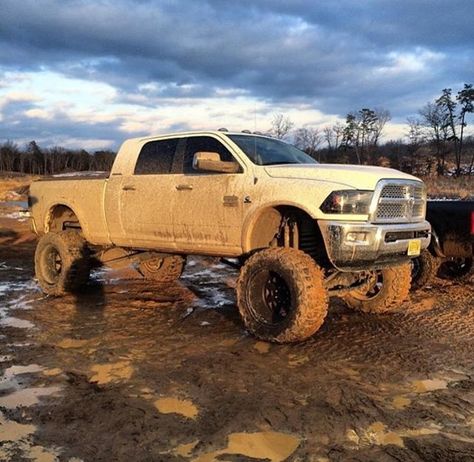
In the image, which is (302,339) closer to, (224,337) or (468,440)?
(224,337)

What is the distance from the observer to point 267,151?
692cm

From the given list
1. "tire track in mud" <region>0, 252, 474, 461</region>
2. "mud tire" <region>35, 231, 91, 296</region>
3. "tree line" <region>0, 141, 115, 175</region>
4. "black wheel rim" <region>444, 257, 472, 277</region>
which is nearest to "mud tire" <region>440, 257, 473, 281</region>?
"black wheel rim" <region>444, 257, 472, 277</region>

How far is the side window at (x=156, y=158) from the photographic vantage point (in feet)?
24.5

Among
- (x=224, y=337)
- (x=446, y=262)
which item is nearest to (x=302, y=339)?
(x=224, y=337)

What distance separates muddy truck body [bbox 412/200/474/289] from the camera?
7973mm

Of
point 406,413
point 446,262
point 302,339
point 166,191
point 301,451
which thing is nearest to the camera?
point 301,451

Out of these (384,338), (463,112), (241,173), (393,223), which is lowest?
(384,338)

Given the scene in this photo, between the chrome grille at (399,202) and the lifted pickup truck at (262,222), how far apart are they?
11 millimetres

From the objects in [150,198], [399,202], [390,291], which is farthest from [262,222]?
[390,291]

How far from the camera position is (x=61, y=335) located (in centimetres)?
627

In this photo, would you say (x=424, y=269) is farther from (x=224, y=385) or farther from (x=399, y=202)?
(x=224, y=385)

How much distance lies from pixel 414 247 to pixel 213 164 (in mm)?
2324

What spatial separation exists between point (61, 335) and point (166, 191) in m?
2.13

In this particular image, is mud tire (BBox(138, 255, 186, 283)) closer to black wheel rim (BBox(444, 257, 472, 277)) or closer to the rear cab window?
the rear cab window
